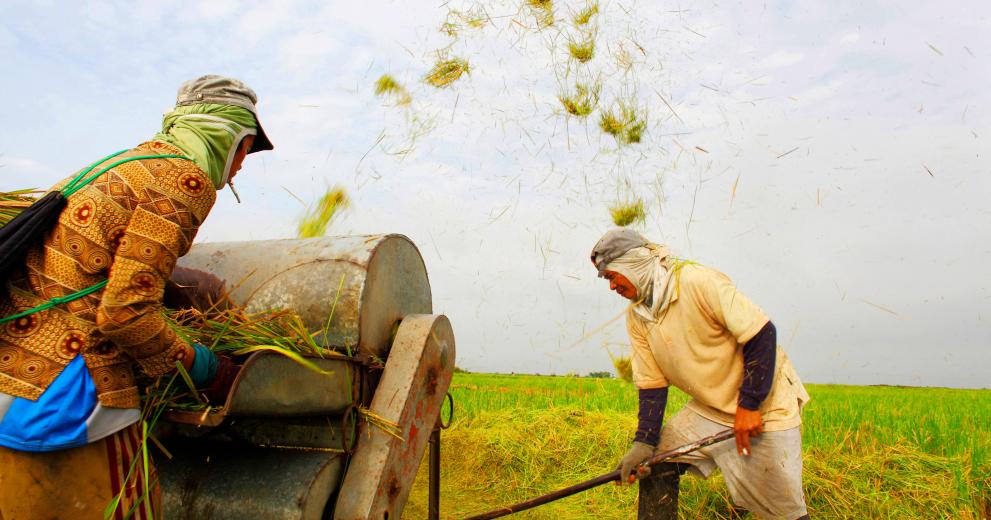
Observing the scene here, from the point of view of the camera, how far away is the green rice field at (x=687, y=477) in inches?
154

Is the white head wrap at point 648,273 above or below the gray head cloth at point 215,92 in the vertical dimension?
below

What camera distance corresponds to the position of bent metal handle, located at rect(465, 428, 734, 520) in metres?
2.89

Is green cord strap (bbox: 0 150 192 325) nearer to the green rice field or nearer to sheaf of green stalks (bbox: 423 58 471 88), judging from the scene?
sheaf of green stalks (bbox: 423 58 471 88)

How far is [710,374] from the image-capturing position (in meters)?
3.22

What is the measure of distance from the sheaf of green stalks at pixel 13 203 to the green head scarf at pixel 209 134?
1.55 ft

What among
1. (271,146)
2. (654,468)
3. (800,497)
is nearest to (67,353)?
(271,146)

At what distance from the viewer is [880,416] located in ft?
25.6

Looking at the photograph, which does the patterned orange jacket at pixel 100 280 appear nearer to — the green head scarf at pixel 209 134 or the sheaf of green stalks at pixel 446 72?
the green head scarf at pixel 209 134

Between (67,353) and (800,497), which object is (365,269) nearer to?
(67,353)

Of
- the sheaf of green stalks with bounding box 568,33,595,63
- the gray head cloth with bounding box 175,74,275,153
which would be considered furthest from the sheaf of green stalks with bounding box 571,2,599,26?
the gray head cloth with bounding box 175,74,275,153

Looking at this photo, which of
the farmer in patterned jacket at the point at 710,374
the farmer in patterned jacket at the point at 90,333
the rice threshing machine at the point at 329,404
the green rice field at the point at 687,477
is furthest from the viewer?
the green rice field at the point at 687,477

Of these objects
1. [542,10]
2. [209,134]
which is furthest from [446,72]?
[209,134]

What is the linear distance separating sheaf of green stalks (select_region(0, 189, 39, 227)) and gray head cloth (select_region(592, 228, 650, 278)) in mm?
2307

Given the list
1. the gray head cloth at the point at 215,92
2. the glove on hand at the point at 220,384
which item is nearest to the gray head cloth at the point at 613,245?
the gray head cloth at the point at 215,92
